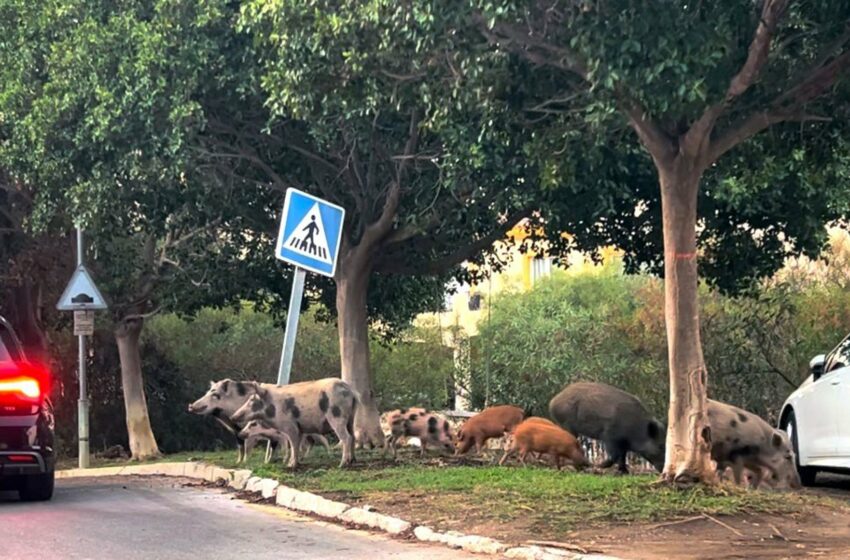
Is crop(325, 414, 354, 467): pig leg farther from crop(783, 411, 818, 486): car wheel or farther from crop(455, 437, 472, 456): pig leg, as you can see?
crop(783, 411, 818, 486): car wheel

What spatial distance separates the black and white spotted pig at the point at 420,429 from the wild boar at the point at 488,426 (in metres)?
0.24

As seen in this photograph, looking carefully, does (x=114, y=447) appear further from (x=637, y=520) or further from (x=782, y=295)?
(x=637, y=520)

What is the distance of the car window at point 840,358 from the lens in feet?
40.4

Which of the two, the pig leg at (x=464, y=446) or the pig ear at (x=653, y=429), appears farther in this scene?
the pig leg at (x=464, y=446)

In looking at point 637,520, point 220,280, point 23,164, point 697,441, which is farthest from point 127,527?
point 220,280

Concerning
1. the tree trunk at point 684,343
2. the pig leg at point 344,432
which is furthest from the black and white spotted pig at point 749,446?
the pig leg at point 344,432

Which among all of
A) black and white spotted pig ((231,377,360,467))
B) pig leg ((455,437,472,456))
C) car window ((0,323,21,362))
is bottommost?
pig leg ((455,437,472,456))

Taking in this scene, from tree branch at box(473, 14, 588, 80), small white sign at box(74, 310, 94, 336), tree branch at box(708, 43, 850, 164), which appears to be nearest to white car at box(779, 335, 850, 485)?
tree branch at box(708, 43, 850, 164)

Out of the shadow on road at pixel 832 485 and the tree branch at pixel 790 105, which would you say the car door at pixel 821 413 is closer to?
the shadow on road at pixel 832 485

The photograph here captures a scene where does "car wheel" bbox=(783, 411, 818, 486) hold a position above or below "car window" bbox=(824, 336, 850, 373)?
below

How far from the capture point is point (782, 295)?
1898 centimetres

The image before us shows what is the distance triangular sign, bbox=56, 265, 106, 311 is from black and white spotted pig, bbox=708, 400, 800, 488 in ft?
30.9

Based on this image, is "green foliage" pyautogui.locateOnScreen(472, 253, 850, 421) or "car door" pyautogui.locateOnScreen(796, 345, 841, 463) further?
"green foliage" pyautogui.locateOnScreen(472, 253, 850, 421)

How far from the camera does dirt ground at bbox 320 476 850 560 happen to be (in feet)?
25.9
